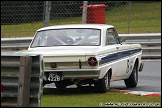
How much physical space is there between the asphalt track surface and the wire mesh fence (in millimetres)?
2816

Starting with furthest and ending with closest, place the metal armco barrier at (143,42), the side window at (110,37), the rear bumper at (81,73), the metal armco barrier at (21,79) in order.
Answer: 1. the metal armco barrier at (143,42)
2. the side window at (110,37)
3. the rear bumper at (81,73)
4. the metal armco barrier at (21,79)

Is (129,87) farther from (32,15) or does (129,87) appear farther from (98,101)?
(32,15)

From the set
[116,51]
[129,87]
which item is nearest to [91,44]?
[116,51]

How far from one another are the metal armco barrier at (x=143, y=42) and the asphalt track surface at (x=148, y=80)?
0.70m

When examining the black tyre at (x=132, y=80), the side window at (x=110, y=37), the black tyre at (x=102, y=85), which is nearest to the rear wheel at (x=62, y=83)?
the black tyre at (x=102, y=85)

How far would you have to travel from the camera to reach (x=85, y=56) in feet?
41.9

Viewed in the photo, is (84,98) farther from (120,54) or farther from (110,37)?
(110,37)

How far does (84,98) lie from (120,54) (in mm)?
2260

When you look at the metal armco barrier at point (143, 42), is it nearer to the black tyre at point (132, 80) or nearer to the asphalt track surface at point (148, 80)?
the asphalt track surface at point (148, 80)

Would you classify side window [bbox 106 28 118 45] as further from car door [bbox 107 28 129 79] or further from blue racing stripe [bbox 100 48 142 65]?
blue racing stripe [bbox 100 48 142 65]

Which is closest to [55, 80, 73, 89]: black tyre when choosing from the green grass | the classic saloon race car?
the classic saloon race car

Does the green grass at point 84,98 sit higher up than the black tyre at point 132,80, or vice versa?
the black tyre at point 132,80

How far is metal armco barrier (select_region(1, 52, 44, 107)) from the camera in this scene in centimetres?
920

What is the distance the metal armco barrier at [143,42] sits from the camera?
73.5 ft
